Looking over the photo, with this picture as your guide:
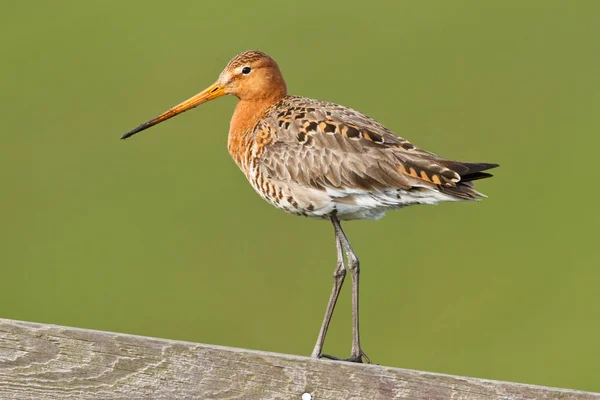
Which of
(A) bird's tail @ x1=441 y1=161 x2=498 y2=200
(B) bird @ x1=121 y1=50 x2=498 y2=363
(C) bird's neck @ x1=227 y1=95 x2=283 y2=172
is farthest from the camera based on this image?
(C) bird's neck @ x1=227 y1=95 x2=283 y2=172

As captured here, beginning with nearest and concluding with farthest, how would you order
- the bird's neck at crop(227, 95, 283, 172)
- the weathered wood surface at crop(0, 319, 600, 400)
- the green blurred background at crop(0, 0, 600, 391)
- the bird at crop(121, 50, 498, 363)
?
1. the weathered wood surface at crop(0, 319, 600, 400)
2. the bird at crop(121, 50, 498, 363)
3. the bird's neck at crop(227, 95, 283, 172)
4. the green blurred background at crop(0, 0, 600, 391)

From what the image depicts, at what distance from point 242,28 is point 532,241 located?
621 centimetres

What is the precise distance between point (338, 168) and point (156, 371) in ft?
8.65

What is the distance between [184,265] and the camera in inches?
523

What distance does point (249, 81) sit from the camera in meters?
7.71

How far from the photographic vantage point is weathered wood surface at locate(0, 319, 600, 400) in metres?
4.52

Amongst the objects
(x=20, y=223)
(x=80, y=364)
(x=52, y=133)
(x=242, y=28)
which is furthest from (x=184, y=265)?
(x=80, y=364)

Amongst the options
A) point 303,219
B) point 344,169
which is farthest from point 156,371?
point 303,219

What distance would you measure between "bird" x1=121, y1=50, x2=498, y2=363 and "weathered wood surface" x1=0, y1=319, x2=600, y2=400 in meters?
1.96

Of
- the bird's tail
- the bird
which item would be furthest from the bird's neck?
the bird's tail

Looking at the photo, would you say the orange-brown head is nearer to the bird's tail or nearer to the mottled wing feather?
the mottled wing feather

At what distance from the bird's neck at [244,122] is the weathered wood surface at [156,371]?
3.13 m

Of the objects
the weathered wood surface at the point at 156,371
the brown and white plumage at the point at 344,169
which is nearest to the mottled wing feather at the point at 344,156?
the brown and white plumage at the point at 344,169

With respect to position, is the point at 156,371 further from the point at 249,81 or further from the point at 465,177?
the point at 249,81
